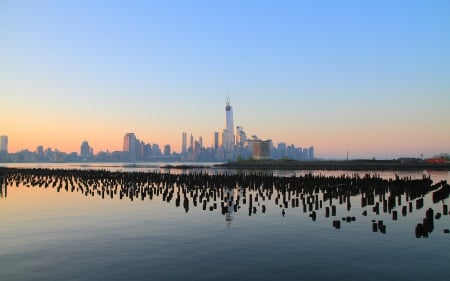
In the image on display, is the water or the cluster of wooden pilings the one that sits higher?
the cluster of wooden pilings

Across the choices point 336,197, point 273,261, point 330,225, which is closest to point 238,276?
point 273,261

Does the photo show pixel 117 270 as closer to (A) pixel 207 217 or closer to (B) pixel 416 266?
(B) pixel 416 266

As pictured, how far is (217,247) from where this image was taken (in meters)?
18.7

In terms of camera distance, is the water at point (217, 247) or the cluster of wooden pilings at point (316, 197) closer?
the water at point (217, 247)

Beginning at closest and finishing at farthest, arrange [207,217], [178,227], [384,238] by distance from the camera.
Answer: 1. [384,238]
2. [178,227]
3. [207,217]

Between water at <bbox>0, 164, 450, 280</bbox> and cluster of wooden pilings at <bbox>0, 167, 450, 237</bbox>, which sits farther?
cluster of wooden pilings at <bbox>0, 167, 450, 237</bbox>

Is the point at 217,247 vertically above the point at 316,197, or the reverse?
the point at 316,197

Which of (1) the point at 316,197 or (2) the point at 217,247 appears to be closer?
(2) the point at 217,247

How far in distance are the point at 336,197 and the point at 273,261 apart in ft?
82.5

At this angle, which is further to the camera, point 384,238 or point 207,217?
point 207,217

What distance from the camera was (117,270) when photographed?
14.8m

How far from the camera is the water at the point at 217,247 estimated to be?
14.5m

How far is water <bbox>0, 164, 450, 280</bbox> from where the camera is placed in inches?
572

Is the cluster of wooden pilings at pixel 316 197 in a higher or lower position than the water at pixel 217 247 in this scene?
higher
